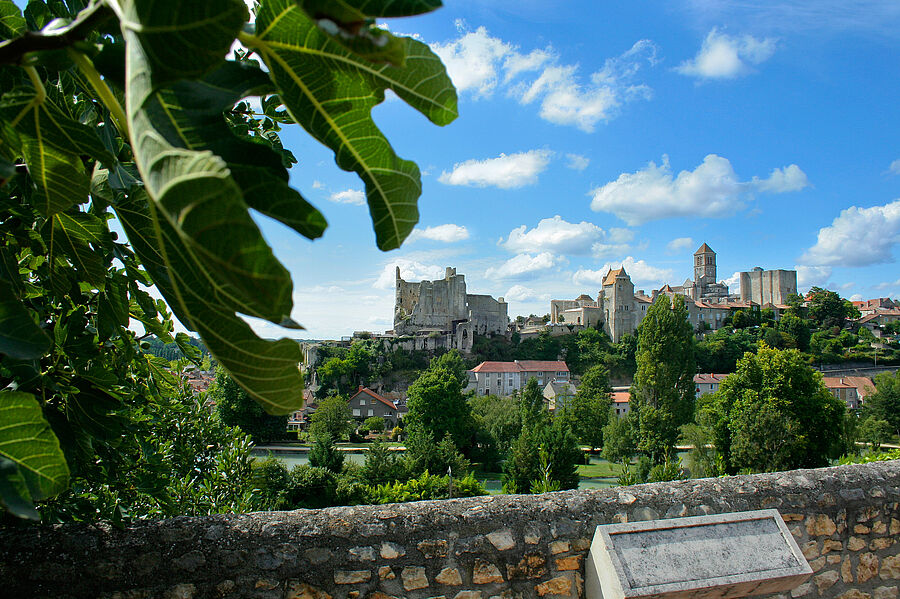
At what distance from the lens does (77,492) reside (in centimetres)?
387

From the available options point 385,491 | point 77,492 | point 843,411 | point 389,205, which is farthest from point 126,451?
point 843,411

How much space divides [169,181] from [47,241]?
3.76 ft

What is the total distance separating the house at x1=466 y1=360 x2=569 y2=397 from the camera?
5634cm

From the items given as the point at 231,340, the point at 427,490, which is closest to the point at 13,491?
the point at 231,340

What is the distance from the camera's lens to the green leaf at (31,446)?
0.86 meters

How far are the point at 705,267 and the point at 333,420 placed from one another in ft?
240

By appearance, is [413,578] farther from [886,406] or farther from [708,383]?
[708,383]

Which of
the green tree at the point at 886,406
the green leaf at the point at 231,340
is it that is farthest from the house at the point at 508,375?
the green leaf at the point at 231,340

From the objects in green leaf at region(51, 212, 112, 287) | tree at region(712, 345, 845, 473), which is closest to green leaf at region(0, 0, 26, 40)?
green leaf at region(51, 212, 112, 287)

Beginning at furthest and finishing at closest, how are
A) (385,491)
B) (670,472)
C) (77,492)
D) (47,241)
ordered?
(385,491) → (670,472) → (77,492) → (47,241)

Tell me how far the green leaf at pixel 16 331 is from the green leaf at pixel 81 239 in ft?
1.67

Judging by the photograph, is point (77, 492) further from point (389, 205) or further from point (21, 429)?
point (389, 205)

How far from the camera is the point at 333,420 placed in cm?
3894

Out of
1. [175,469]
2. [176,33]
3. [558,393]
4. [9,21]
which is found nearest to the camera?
[176,33]
